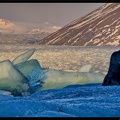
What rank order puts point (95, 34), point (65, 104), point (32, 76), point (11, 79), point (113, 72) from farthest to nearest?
Result: point (95, 34) < point (11, 79) < point (32, 76) < point (113, 72) < point (65, 104)

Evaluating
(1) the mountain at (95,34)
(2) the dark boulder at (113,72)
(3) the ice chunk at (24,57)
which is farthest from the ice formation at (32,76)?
(1) the mountain at (95,34)

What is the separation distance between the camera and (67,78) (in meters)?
7.10

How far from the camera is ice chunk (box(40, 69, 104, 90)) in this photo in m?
6.97

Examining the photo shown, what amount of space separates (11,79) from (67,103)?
1.54 m

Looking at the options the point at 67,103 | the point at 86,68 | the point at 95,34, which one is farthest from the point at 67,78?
the point at 95,34

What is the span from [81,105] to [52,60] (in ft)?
5.27

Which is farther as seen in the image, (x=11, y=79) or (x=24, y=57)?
(x=11, y=79)

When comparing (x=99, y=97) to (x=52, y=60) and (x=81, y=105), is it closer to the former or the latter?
(x=81, y=105)

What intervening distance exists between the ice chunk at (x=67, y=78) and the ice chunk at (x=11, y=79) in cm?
39

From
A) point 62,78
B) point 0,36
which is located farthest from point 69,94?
point 0,36

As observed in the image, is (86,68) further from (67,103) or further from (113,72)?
(67,103)

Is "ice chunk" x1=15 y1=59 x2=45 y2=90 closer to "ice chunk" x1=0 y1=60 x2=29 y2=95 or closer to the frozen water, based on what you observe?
"ice chunk" x1=0 y1=60 x2=29 y2=95

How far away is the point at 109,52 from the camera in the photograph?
7367 millimetres

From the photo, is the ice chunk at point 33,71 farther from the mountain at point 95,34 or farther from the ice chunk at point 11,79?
the mountain at point 95,34
